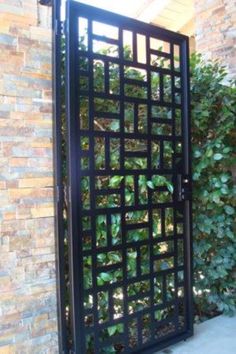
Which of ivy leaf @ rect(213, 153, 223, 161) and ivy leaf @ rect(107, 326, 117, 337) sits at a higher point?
ivy leaf @ rect(213, 153, 223, 161)

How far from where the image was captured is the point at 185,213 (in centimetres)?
241

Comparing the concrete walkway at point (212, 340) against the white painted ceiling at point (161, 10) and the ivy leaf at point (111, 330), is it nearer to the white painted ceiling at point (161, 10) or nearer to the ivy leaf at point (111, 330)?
the ivy leaf at point (111, 330)

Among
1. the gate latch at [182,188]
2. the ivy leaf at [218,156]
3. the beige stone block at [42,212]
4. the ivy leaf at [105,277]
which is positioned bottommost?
the ivy leaf at [105,277]

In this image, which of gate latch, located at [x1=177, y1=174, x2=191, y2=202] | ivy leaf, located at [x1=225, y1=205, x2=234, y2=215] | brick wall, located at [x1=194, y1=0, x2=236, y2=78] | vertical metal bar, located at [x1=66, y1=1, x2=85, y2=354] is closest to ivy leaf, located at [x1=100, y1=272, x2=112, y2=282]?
vertical metal bar, located at [x1=66, y1=1, x2=85, y2=354]

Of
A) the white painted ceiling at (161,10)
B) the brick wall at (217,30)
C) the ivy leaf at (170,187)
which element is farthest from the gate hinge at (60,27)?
the white painted ceiling at (161,10)

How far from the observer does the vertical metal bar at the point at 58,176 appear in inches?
75.4

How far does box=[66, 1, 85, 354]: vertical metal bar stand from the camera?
1899 mm

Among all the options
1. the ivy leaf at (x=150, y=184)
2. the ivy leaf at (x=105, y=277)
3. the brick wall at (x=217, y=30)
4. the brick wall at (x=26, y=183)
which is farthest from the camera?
the brick wall at (x=217, y=30)

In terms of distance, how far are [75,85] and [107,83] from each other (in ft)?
0.77

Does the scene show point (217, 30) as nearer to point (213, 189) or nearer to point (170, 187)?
point (213, 189)

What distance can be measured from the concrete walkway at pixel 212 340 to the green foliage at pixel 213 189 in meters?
0.16

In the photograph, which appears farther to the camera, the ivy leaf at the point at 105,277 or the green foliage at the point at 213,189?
the green foliage at the point at 213,189

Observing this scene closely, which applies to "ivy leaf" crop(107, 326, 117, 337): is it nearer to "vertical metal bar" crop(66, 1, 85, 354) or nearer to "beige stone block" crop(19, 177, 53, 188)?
"vertical metal bar" crop(66, 1, 85, 354)

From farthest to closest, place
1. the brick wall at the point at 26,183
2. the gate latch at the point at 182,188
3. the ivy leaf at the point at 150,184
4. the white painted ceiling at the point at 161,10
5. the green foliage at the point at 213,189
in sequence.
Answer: the white painted ceiling at the point at 161,10, the green foliage at the point at 213,189, the gate latch at the point at 182,188, the ivy leaf at the point at 150,184, the brick wall at the point at 26,183
